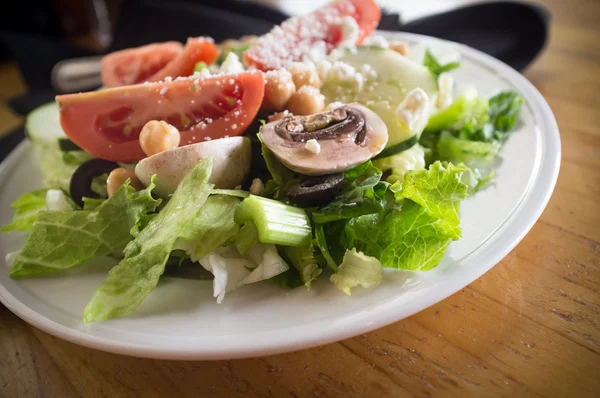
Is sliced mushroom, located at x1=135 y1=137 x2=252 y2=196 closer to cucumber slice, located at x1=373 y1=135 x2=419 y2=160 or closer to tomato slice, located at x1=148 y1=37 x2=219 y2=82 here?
cucumber slice, located at x1=373 y1=135 x2=419 y2=160

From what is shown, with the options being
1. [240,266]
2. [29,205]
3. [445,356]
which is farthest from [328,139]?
[29,205]

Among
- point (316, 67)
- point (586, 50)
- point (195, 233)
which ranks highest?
point (316, 67)

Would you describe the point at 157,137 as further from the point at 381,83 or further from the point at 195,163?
the point at 381,83

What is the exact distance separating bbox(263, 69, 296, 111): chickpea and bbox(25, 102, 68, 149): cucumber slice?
0.99 metres

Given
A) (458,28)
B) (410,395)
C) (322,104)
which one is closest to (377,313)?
(410,395)

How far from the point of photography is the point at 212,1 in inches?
165

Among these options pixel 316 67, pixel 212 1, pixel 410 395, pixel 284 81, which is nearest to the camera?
pixel 410 395

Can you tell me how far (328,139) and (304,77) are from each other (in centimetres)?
44

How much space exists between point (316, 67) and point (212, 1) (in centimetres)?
241

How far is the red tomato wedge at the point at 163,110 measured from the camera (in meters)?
1.90

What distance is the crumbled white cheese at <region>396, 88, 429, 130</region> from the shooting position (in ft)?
5.94

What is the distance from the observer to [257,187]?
1.76 metres

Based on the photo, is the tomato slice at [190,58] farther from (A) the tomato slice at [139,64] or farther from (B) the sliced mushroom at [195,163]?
(B) the sliced mushroom at [195,163]

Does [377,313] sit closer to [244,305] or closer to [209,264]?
[244,305]
